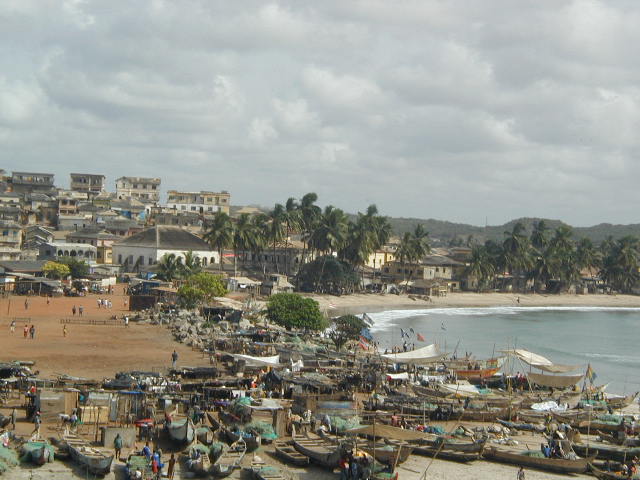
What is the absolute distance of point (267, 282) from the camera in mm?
93750

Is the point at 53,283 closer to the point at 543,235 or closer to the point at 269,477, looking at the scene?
the point at 269,477

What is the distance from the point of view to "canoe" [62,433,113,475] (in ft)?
80.1

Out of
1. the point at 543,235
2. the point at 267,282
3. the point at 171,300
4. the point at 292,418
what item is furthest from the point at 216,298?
the point at 543,235

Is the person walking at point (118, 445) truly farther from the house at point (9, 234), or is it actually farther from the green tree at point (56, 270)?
the house at point (9, 234)

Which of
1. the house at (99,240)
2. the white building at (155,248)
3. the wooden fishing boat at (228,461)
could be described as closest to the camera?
the wooden fishing boat at (228,461)

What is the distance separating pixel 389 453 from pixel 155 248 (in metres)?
75.6

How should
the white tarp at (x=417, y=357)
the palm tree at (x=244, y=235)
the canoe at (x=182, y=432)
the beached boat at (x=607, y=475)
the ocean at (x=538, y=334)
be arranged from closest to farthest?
the beached boat at (x=607, y=475)
the canoe at (x=182, y=432)
the white tarp at (x=417, y=357)
the ocean at (x=538, y=334)
the palm tree at (x=244, y=235)

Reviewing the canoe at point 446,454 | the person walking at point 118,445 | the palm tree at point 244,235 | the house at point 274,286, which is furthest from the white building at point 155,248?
the canoe at point 446,454

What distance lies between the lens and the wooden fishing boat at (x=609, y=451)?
30.4m

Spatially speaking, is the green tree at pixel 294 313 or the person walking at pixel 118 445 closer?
the person walking at pixel 118 445

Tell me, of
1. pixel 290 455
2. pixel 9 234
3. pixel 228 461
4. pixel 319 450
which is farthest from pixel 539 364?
pixel 9 234

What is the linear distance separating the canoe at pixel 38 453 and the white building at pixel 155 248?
7361 cm

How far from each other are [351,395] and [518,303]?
90.4 m

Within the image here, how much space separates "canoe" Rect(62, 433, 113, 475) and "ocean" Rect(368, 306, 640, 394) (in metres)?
34.3
